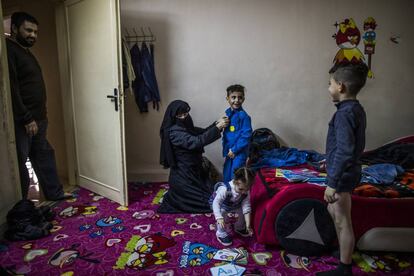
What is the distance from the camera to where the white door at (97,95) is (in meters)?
2.59

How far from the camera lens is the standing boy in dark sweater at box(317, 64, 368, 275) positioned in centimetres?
146

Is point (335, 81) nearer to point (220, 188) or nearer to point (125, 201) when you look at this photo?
point (220, 188)

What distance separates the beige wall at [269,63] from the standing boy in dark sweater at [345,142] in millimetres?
1917

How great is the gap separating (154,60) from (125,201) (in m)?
1.67

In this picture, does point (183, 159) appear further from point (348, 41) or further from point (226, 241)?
point (348, 41)

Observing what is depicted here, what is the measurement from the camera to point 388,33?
3369 mm

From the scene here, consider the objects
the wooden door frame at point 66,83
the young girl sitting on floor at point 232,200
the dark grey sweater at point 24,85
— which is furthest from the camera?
the wooden door frame at point 66,83

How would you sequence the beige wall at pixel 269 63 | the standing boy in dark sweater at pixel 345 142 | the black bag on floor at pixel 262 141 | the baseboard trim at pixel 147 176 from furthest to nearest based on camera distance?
the baseboard trim at pixel 147 176, the beige wall at pixel 269 63, the black bag on floor at pixel 262 141, the standing boy in dark sweater at pixel 345 142

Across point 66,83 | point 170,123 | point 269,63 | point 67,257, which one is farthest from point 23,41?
point 269,63

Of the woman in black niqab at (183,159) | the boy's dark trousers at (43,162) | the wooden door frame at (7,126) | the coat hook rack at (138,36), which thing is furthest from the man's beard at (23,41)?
the woman in black niqab at (183,159)

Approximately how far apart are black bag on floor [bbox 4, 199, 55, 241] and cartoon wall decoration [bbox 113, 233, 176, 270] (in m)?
0.72

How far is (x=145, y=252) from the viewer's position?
1981 mm

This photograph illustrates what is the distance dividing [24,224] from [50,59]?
2097 mm

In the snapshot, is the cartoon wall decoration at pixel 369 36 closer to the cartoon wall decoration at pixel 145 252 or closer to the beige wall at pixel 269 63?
the beige wall at pixel 269 63
